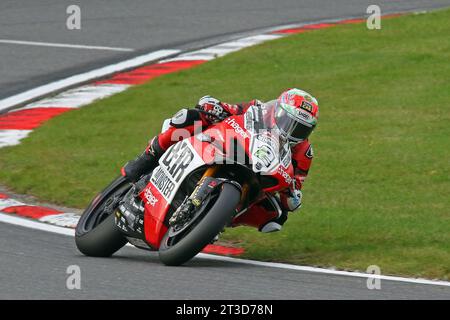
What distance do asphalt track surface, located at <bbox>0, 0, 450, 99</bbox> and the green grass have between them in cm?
143

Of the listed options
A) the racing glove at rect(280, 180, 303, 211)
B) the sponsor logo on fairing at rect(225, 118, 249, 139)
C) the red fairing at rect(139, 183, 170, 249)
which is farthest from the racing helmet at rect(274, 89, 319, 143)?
the red fairing at rect(139, 183, 170, 249)

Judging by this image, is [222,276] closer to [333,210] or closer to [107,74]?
[333,210]

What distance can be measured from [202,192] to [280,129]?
768 millimetres

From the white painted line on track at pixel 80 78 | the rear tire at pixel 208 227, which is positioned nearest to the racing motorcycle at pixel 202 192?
the rear tire at pixel 208 227

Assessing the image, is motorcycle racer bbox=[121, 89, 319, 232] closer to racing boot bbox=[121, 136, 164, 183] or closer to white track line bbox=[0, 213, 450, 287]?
racing boot bbox=[121, 136, 164, 183]

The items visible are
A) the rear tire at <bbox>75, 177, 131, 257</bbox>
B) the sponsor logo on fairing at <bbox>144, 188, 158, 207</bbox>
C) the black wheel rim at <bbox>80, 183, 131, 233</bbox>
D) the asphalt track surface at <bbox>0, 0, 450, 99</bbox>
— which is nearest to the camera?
the sponsor logo on fairing at <bbox>144, 188, 158, 207</bbox>

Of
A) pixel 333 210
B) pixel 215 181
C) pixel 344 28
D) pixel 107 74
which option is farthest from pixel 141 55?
pixel 215 181

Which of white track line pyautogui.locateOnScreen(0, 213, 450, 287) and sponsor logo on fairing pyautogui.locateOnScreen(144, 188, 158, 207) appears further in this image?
sponsor logo on fairing pyautogui.locateOnScreen(144, 188, 158, 207)

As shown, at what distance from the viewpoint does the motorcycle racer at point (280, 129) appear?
8.77m

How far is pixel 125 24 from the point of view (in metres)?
20.1

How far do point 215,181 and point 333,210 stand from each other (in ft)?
8.17

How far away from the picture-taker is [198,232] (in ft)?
27.0

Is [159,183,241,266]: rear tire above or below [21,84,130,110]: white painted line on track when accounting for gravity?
above

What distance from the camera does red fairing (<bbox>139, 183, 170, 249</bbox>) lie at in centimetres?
879
